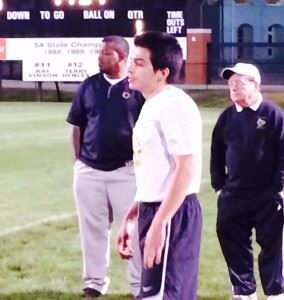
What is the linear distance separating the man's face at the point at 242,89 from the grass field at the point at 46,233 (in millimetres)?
1631

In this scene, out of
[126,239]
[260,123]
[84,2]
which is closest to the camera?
[126,239]

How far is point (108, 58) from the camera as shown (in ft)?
24.1

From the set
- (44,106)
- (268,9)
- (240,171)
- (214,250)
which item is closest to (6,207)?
(214,250)

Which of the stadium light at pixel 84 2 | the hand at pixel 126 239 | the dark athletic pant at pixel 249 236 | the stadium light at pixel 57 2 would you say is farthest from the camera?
the stadium light at pixel 57 2

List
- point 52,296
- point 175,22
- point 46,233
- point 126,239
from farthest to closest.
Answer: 1. point 175,22
2. point 46,233
3. point 52,296
4. point 126,239

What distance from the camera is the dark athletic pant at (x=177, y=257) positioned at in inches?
203

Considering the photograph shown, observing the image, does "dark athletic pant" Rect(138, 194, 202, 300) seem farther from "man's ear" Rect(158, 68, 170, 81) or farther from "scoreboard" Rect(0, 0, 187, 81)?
"scoreboard" Rect(0, 0, 187, 81)

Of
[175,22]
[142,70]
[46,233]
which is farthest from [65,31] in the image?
[142,70]

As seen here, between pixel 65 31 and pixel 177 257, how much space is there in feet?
92.6

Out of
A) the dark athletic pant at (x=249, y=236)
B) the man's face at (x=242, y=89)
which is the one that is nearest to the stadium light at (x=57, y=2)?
the dark athletic pant at (x=249, y=236)

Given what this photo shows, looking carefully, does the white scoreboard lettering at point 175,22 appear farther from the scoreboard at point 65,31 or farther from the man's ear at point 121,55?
the man's ear at point 121,55

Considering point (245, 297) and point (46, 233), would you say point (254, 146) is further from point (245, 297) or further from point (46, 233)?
point (46, 233)

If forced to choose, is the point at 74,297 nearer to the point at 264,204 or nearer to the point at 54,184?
the point at 264,204

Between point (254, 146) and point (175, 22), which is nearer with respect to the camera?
point (254, 146)
